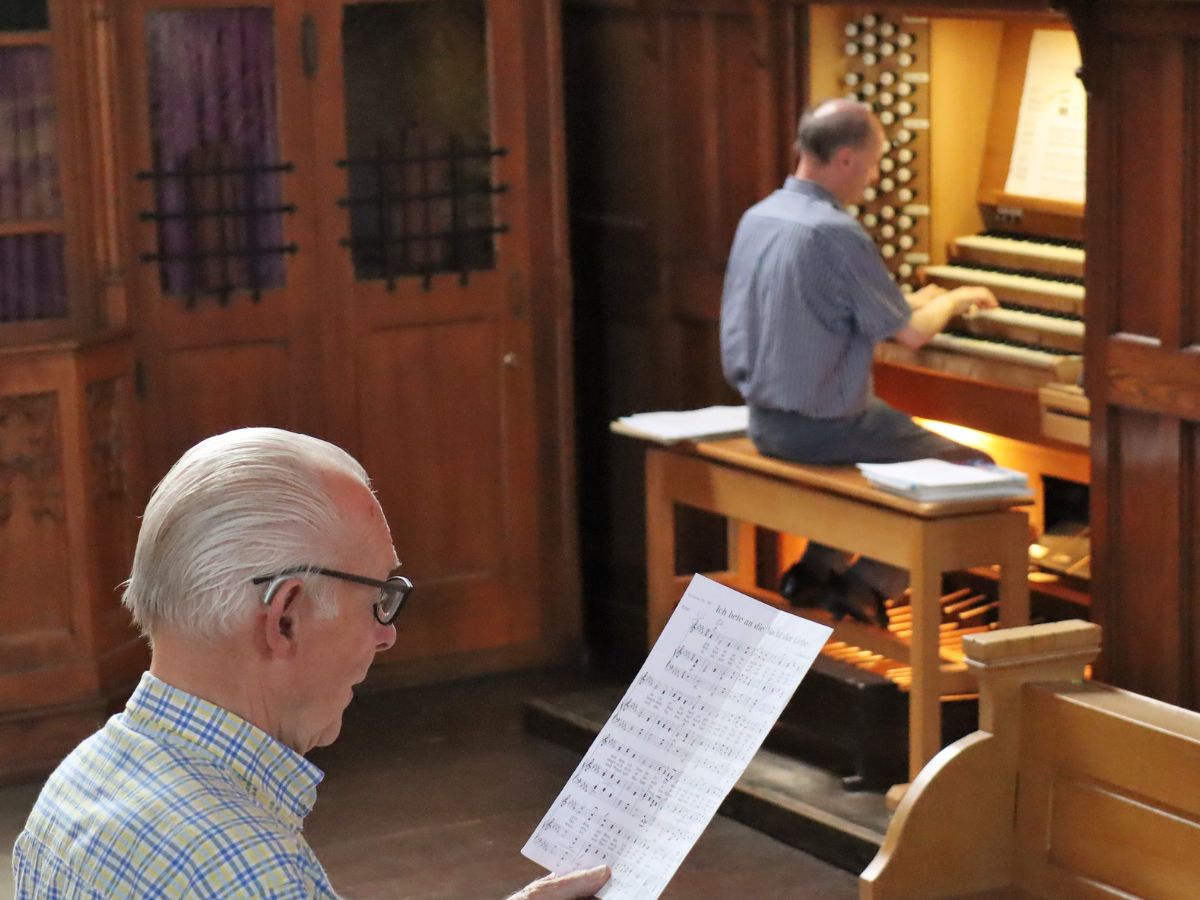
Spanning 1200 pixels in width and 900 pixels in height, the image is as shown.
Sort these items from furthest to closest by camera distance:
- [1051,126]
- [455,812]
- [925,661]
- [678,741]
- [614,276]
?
[614,276]
[1051,126]
[455,812]
[925,661]
[678,741]

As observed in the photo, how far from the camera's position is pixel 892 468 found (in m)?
4.48

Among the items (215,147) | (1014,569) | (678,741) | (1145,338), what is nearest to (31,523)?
(215,147)

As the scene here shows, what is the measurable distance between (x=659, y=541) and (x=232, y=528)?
363cm

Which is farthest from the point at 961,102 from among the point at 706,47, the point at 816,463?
the point at 816,463

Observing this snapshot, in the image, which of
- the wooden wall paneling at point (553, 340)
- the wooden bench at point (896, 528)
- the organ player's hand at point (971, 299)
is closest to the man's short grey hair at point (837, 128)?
the organ player's hand at point (971, 299)

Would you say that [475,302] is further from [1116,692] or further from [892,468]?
[1116,692]

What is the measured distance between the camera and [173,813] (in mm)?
1726

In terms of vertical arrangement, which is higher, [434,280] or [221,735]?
[434,280]

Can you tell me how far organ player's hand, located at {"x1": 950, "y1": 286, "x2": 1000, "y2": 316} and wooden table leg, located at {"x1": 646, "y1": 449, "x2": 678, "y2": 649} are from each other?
83 centimetres

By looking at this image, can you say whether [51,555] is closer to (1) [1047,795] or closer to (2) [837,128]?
(2) [837,128]

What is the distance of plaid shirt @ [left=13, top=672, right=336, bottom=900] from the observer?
1701mm

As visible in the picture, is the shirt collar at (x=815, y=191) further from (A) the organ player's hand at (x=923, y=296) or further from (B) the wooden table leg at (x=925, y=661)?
(B) the wooden table leg at (x=925, y=661)

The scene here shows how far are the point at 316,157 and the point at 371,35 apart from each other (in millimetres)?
375

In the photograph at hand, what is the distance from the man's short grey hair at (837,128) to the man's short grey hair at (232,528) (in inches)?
126
